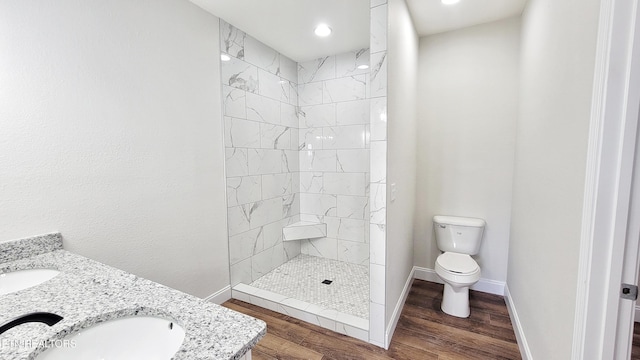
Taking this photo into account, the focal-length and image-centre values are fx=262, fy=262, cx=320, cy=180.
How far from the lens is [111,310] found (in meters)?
0.80

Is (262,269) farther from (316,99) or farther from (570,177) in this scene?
(570,177)

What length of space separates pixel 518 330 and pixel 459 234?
0.83 m

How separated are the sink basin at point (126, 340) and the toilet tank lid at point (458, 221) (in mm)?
2409

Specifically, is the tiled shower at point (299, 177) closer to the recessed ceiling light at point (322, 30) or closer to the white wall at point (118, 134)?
the white wall at point (118, 134)

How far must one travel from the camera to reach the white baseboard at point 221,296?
2.33m

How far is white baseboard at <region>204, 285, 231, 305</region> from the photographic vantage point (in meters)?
2.33

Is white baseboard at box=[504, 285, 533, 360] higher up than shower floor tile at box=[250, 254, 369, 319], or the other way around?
white baseboard at box=[504, 285, 533, 360]

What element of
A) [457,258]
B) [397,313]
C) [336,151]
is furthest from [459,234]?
[336,151]

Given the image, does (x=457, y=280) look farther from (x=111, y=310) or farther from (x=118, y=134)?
(x=118, y=134)

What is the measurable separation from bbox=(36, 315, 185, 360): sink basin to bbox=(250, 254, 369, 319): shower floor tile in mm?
1670

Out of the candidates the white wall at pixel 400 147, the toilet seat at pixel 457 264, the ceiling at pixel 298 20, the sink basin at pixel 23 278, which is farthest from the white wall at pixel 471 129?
the sink basin at pixel 23 278

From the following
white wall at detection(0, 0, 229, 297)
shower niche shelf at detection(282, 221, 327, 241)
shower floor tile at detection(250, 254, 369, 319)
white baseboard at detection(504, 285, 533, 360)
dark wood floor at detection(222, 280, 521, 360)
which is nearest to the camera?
white wall at detection(0, 0, 229, 297)

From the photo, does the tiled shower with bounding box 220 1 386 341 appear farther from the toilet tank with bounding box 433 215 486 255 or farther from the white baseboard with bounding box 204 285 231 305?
the toilet tank with bounding box 433 215 486 255

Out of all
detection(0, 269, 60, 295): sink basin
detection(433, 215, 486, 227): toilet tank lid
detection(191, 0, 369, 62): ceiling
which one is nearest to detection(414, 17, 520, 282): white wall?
detection(433, 215, 486, 227): toilet tank lid
